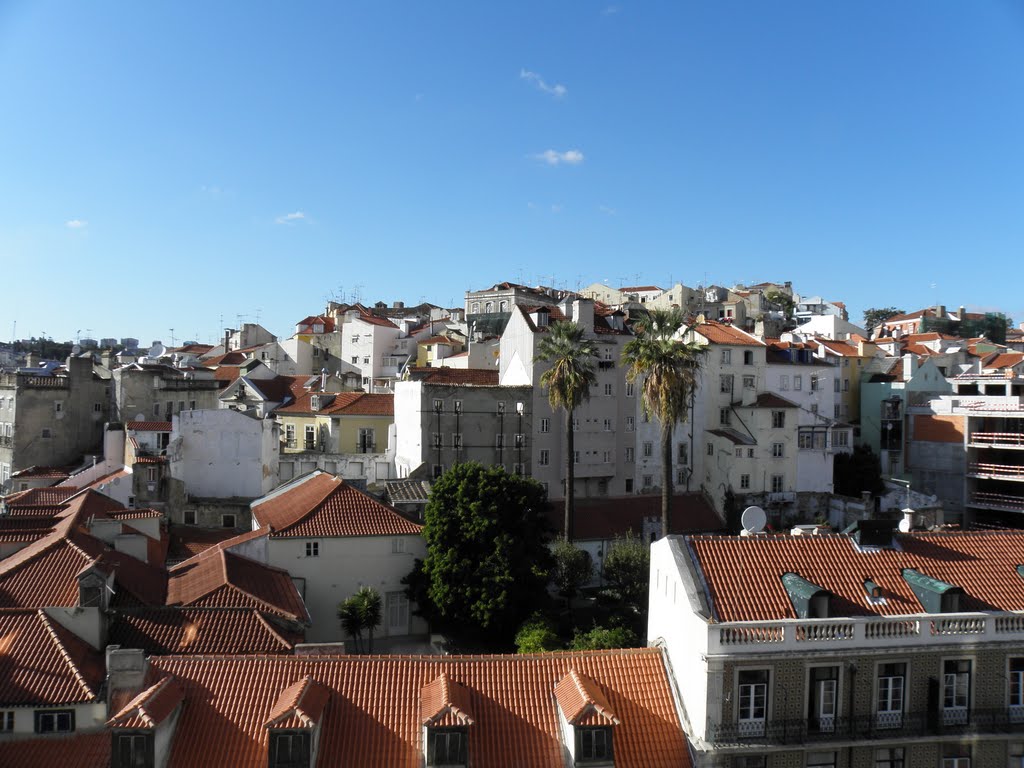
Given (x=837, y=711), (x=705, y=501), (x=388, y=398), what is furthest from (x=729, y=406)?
(x=837, y=711)

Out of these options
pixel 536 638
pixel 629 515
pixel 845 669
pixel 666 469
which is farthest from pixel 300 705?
pixel 629 515

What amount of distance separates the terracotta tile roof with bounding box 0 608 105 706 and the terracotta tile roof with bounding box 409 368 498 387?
31.7 metres

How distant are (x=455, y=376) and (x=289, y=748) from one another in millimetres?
40000

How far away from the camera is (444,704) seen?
63.3 ft

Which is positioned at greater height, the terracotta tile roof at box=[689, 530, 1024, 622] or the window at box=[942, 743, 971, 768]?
the terracotta tile roof at box=[689, 530, 1024, 622]

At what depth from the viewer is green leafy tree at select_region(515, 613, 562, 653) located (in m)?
32.4

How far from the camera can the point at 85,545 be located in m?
32.2

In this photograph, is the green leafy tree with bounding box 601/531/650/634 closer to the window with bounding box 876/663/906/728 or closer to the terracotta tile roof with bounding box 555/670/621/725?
the terracotta tile roof with bounding box 555/670/621/725

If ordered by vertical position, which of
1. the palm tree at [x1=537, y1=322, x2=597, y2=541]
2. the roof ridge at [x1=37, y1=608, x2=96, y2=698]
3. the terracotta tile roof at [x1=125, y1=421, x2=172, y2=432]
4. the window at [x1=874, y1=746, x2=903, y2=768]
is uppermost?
the palm tree at [x1=537, y1=322, x2=597, y2=541]

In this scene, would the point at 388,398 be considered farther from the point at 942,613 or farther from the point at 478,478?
the point at 942,613

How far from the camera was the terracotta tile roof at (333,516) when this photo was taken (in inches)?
1501

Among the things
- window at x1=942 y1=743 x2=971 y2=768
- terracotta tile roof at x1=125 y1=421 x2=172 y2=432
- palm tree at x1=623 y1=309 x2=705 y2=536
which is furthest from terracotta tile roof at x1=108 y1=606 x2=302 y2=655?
terracotta tile roof at x1=125 y1=421 x2=172 y2=432

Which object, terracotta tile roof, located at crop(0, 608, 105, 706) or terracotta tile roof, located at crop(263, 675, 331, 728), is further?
terracotta tile roof, located at crop(0, 608, 105, 706)

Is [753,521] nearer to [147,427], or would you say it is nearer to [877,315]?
[147,427]
